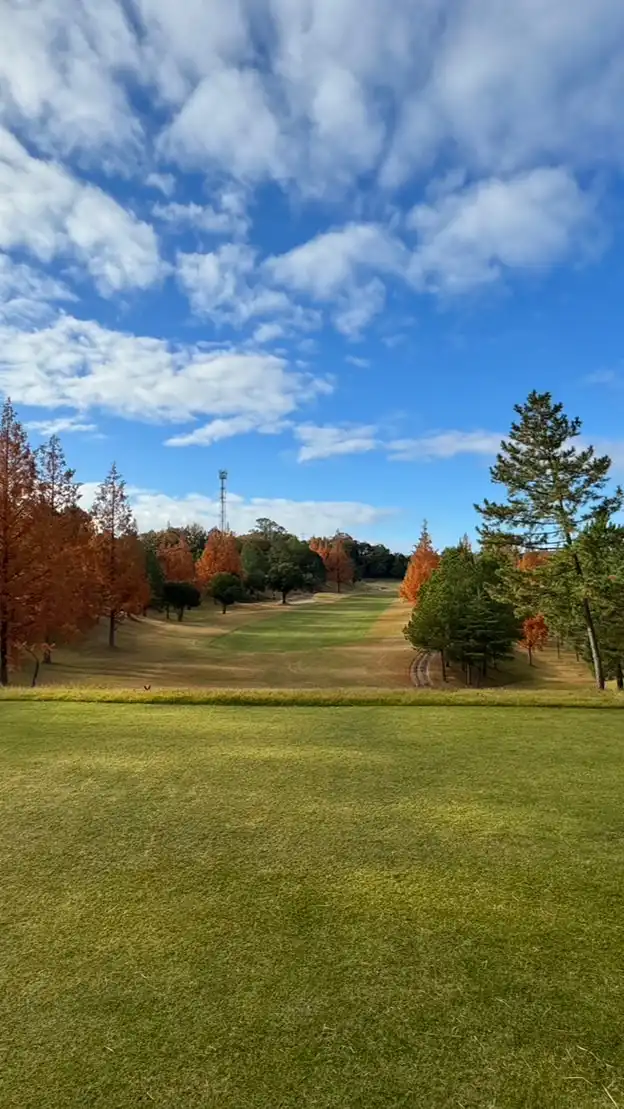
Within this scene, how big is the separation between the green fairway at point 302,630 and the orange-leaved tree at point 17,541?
14.3 m

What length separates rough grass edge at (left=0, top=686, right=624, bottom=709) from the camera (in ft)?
25.7

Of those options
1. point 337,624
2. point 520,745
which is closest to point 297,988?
point 520,745

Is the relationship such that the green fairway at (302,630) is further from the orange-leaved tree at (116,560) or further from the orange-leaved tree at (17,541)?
the orange-leaved tree at (17,541)

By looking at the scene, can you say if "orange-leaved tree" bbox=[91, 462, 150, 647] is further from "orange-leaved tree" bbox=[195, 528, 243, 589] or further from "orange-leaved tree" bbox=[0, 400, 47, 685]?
"orange-leaved tree" bbox=[195, 528, 243, 589]

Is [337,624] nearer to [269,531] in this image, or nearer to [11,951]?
[11,951]

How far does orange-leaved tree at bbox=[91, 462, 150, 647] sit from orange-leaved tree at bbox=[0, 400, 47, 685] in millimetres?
11582

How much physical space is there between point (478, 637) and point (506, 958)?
26.4 meters

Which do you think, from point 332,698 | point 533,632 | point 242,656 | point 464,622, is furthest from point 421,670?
point 332,698

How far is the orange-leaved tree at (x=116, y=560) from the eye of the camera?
32.0 m

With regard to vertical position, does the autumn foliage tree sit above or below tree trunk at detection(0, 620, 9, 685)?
above

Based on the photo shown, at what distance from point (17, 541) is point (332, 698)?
1425cm

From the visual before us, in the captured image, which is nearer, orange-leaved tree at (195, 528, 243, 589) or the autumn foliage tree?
orange-leaved tree at (195, 528, 243, 589)

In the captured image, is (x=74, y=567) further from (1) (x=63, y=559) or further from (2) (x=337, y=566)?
(2) (x=337, y=566)

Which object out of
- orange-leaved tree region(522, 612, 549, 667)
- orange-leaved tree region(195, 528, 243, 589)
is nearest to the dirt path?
orange-leaved tree region(522, 612, 549, 667)
